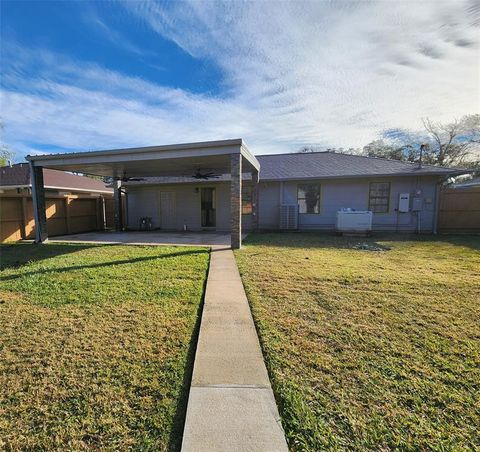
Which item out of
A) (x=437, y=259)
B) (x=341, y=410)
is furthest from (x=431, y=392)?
(x=437, y=259)

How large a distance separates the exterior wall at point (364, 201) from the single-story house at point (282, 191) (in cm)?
4

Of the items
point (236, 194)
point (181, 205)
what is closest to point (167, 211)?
point (181, 205)

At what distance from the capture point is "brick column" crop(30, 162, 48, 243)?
9.20 meters

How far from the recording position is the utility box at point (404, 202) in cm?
1105

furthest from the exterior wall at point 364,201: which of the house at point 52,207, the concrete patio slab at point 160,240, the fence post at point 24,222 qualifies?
the fence post at point 24,222

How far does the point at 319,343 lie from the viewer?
2.65 metres

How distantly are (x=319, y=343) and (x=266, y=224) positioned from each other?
9.93m

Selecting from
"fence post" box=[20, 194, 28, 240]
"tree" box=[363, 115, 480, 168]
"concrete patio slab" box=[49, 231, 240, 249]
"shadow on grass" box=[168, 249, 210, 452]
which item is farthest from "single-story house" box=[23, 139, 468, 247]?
"tree" box=[363, 115, 480, 168]

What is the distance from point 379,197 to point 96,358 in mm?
12206

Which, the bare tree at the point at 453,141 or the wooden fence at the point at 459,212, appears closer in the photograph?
the wooden fence at the point at 459,212

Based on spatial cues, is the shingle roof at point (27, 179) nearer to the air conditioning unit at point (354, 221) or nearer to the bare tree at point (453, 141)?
the air conditioning unit at point (354, 221)

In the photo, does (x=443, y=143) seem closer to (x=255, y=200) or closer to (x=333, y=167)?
(x=333, y=167)

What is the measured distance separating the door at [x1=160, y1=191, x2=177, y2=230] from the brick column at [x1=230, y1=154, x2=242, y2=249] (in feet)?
23.0

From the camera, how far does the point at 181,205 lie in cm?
1362
